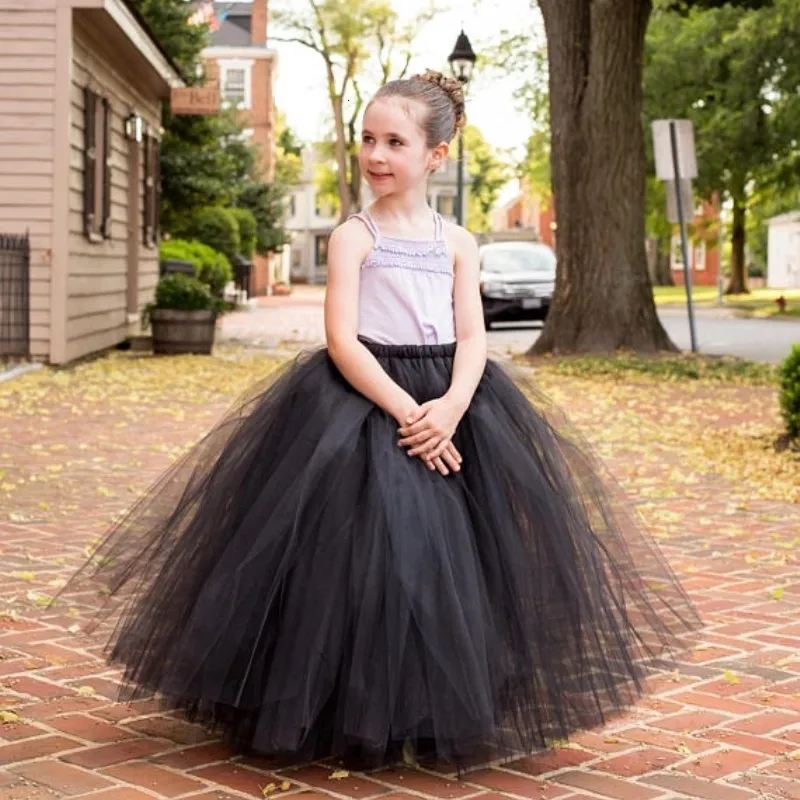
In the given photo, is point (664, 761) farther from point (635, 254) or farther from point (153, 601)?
point (635, 254)

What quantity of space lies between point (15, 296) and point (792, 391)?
926 centimetres

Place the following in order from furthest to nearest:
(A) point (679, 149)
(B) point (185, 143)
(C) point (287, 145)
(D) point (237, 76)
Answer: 1. (C) point (287, 145)
2. (D) point (237, 76)
3. (B) point (185, 143)
4. (A) point (679, 149)

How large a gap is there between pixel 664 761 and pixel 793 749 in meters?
0.36

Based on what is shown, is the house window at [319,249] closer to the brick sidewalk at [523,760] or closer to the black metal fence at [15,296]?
the black metal fence at [15,296]

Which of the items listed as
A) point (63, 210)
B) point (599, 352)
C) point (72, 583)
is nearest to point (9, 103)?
point (63, 210)

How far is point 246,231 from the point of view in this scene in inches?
1683

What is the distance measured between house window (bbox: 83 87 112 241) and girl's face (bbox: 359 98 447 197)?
14204 mm

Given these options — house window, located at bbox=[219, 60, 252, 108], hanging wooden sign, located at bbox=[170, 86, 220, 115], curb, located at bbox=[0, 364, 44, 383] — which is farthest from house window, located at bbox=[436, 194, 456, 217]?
curb, located at bbox=[0, 364, 44, 383]

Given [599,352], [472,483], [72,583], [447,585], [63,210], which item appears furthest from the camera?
[599,352]

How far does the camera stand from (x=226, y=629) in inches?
150

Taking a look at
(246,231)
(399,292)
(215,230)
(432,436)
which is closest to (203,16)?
(215,230)

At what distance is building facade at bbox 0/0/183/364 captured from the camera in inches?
661

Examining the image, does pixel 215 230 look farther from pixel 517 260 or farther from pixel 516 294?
pixel 516 294

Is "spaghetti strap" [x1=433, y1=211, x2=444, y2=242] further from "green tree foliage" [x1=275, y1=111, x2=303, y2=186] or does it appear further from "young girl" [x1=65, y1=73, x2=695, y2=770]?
"green tree foliage" [x1=275, y1=111, x2=303, y2=186]
